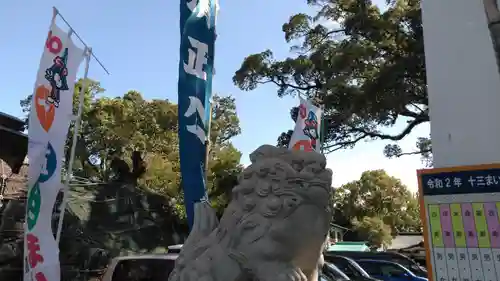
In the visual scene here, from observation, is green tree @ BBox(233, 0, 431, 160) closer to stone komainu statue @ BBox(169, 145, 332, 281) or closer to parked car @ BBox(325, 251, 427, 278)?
parked car @ BBox(325, 251, 427, 278)

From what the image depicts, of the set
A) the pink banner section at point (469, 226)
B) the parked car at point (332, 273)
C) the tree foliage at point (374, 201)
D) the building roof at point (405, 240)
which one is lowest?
the building roof at point (405, 240)

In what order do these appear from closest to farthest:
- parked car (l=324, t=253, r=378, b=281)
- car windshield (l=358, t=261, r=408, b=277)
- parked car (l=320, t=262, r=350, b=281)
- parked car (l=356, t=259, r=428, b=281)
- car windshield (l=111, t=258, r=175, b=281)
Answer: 1. car windshield (l=111, t=258, r=175, b=281)
2. parked car (l=320, t=262, r=350, b=281)
3. parked car (l=324, t=253, r=378, b=281)
4. parked car (l=356, t=259, r=428, b=281)
5. car windshield (l=358, t=261, r=408, b=277)

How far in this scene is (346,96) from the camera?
11.9 m

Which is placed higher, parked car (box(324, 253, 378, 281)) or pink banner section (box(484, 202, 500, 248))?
pink banner section (box(484, 202, 500, 248))

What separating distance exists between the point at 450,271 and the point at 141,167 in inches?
534

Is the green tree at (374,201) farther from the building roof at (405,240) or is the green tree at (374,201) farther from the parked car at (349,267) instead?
the parked car at (349,267)

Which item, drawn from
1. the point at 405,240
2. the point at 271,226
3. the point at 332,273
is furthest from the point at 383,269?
the point at 405,240

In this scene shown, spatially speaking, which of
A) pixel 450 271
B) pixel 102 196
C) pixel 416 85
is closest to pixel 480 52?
pixel 450 271

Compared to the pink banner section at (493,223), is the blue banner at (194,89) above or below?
above

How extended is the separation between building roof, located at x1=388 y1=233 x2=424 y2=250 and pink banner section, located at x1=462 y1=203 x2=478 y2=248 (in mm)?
29905

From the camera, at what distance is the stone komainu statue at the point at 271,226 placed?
239 cm

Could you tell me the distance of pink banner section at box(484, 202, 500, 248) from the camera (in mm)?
2885

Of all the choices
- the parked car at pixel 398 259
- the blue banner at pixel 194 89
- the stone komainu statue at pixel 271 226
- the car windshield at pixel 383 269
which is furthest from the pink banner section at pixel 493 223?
the parked car at pixel 398 259

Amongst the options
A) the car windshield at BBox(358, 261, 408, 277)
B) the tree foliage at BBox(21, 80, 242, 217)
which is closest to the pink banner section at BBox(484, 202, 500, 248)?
the car windshield at BBox(358, 261, 408, 277)
